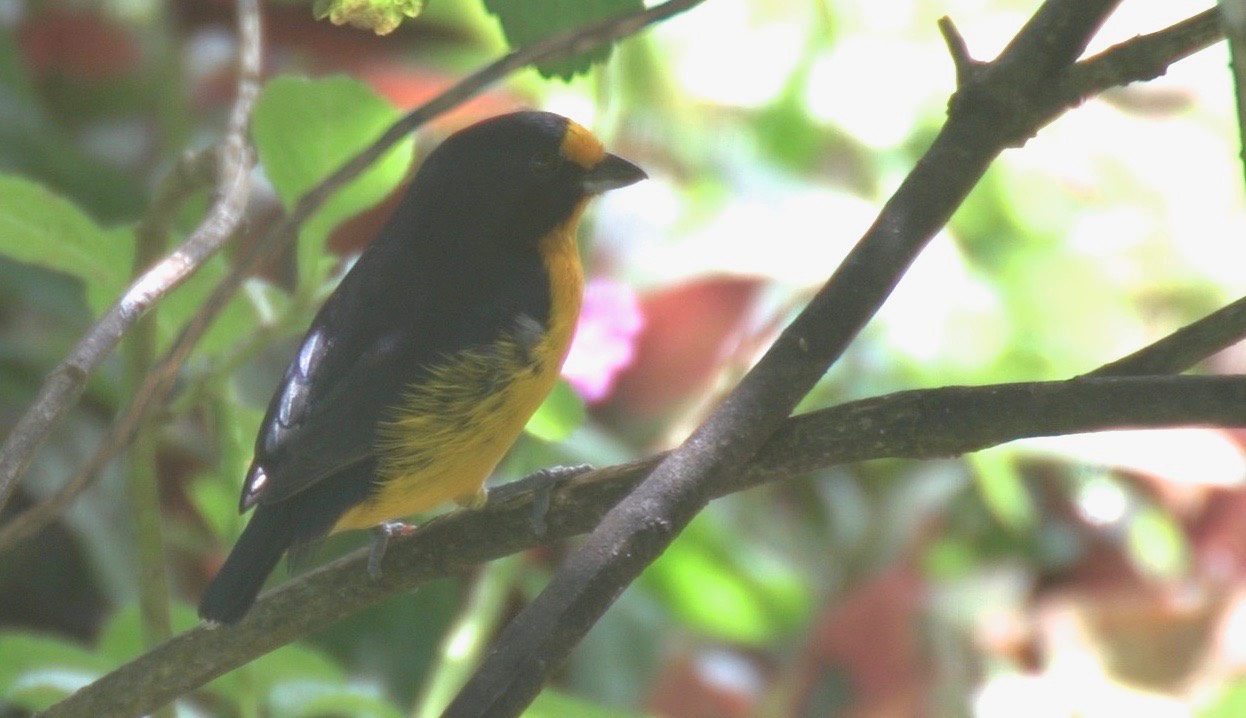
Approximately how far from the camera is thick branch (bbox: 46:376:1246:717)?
1.00 m

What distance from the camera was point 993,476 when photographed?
248 cm

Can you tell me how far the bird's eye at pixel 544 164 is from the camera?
188 centimetres

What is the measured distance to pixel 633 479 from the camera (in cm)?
116

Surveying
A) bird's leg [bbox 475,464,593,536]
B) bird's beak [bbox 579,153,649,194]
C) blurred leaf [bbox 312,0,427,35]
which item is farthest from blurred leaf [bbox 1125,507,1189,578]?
blurred leaf [bbox 312,0,427,35]

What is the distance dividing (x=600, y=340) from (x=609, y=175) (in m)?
0.26

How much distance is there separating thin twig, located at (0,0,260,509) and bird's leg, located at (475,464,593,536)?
327mm

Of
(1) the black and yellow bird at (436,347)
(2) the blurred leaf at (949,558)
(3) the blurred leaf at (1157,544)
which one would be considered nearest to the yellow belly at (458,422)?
(1) the black and yellow bird at (436,347)

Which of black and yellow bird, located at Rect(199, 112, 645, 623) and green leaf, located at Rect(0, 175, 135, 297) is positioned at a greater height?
black and yellow bird, located at Rect(199, 112, 645, 623)

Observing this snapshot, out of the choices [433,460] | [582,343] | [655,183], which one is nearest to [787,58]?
[655,183]

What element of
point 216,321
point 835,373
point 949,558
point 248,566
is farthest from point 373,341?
point 949,558

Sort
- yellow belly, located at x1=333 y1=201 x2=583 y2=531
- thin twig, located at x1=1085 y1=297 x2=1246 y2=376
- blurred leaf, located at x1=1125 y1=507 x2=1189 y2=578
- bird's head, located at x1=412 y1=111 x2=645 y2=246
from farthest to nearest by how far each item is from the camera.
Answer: blurred leaf, located at x1=1125 y1=507 x2=1189 y2=578
bird's head, located at x1=412 y1=111 x2=645 y2=246
yellow belly, located at x1=333 y1=201 x2=583 y2=531
thin twig, located at x1=1085 y1=297 x2=1246 y2=376

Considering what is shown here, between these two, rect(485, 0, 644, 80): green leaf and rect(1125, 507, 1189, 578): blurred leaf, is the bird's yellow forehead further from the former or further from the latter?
rect(1125, 507, 1189, 578): blurred leaf

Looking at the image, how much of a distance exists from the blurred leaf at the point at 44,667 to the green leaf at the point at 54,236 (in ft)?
1.23

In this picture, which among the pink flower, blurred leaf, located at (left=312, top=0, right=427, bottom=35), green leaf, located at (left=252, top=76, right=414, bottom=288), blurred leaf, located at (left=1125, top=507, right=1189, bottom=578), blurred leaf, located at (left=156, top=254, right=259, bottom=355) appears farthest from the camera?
blurred leaf, located at (left=1125, top=507, right=1189, bottom=578)
